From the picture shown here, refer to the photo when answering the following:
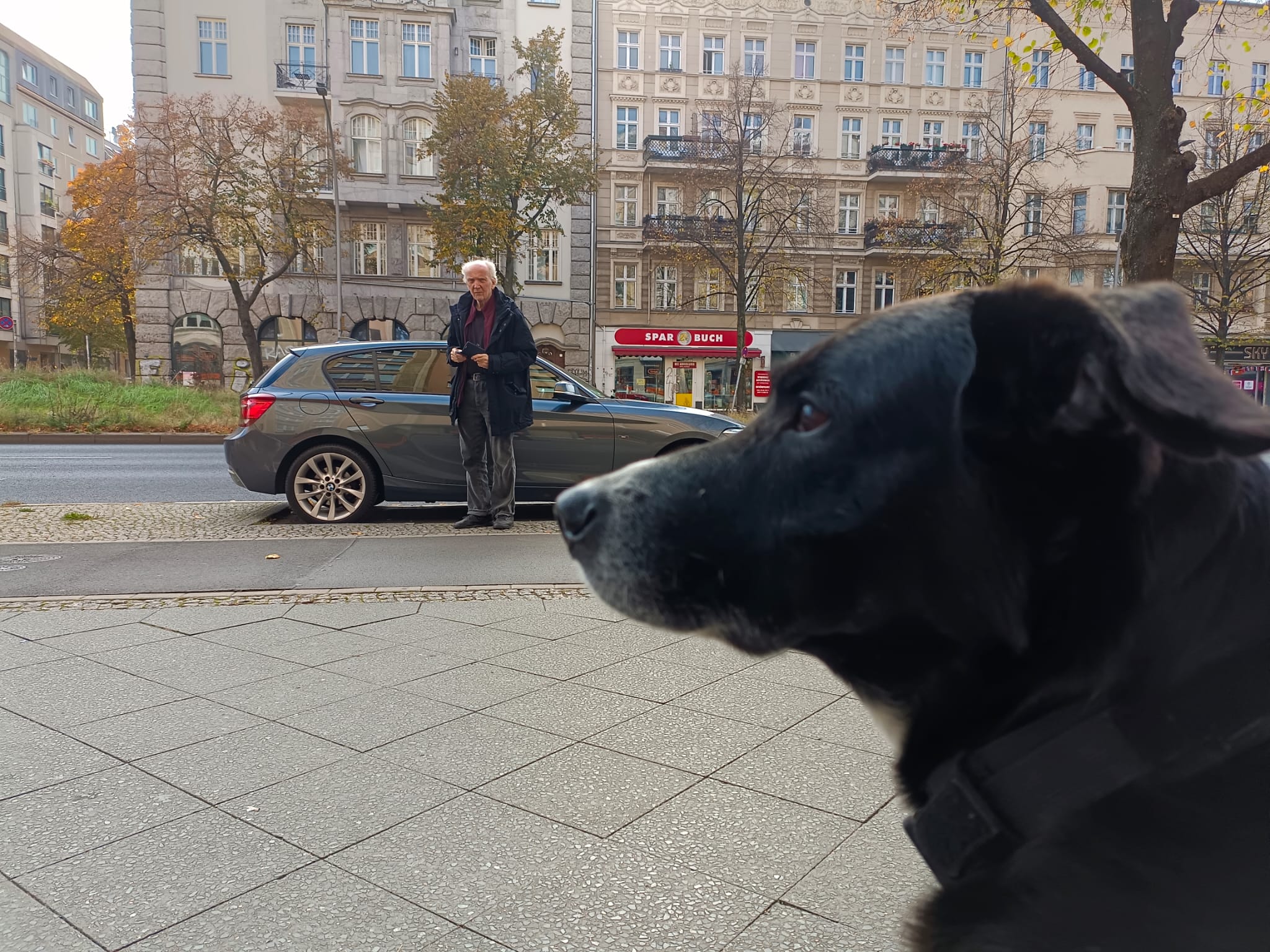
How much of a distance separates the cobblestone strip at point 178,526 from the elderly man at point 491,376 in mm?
669

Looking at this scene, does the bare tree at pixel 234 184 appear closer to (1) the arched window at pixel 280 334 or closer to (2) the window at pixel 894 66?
(1) the arched window at pixel 280 334

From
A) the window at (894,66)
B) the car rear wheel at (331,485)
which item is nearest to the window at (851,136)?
the window at (894,66)

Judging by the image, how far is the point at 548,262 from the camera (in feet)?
117

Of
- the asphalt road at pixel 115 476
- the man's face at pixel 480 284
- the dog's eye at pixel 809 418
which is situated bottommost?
the asphalt road at pixel 115 476

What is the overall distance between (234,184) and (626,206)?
1623 centimetres

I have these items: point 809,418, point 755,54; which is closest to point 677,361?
point 755,54

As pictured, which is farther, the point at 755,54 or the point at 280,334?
the point at 755,54

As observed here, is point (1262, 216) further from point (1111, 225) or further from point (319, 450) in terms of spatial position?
point (319, 450)

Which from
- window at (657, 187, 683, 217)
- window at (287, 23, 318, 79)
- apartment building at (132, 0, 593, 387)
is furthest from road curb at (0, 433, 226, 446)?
window at (657, 187, 683, 217)

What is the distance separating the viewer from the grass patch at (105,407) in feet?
65.5

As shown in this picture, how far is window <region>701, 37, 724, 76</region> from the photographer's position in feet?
125

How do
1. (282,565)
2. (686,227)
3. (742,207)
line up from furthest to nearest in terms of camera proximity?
(686,227)
(742,207)
(282,565)

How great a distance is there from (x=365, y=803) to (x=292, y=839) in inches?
10.3

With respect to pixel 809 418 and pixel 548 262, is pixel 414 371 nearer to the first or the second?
pixel 809 418
